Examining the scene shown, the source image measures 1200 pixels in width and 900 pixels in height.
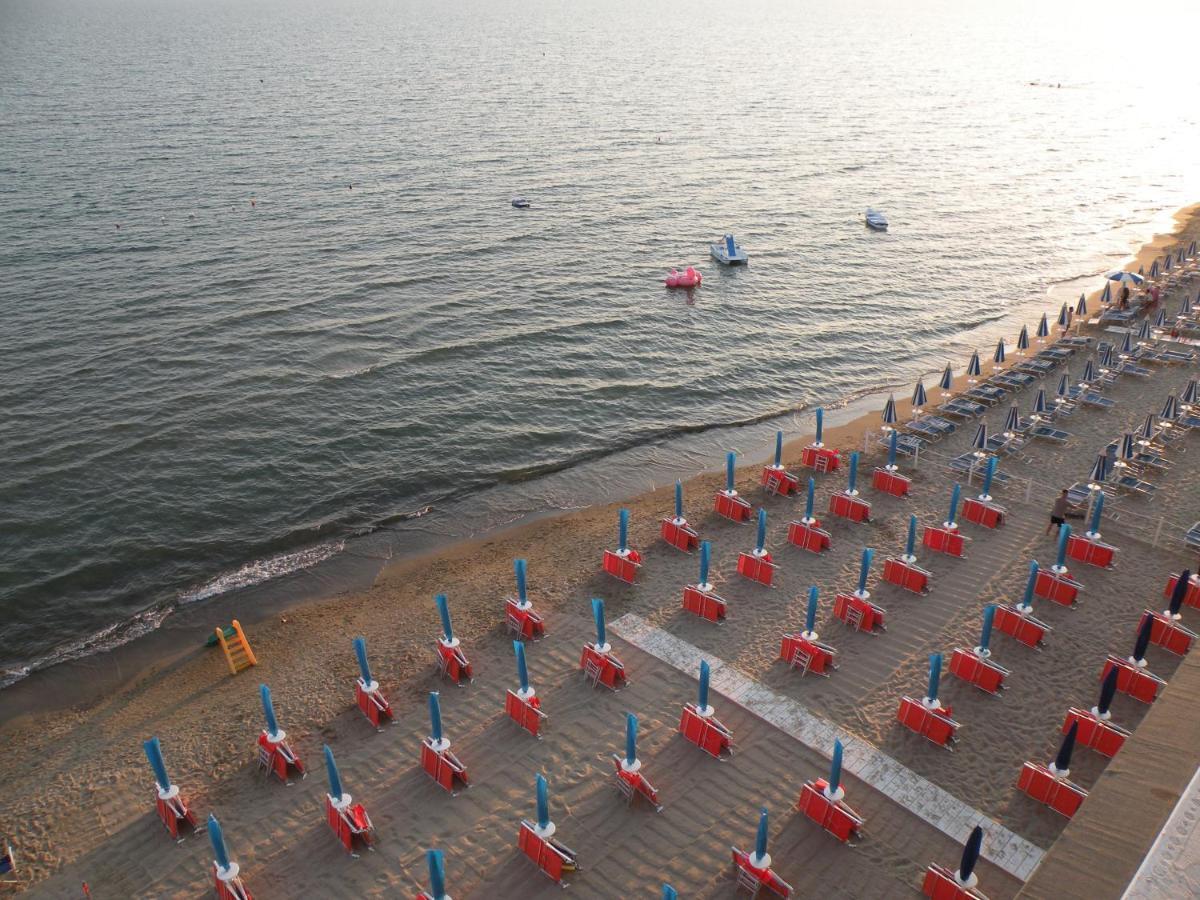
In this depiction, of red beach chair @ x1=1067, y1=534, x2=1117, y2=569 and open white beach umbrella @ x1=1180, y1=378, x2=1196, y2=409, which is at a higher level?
open white beach umbrella @ x1=1180, y1=378, x2=1196, y2=409

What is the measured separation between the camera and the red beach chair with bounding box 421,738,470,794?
2022 cm

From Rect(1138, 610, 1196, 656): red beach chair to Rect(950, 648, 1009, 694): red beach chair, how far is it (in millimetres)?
4511

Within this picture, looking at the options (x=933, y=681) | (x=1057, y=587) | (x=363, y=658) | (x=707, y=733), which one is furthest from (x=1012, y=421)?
(x=363, y=658)

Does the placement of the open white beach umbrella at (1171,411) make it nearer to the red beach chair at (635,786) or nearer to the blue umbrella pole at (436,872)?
the red beach chair at (635,786)

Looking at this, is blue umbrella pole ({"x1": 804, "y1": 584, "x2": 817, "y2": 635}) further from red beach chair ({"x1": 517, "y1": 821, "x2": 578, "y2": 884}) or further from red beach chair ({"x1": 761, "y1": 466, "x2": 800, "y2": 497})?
red beach chair ({"x1": 761, "y1": 466, "x2": 800, "y2": 497})

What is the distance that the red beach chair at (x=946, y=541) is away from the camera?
28.0m

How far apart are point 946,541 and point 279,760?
2172 cm

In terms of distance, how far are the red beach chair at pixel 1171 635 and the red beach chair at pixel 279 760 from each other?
2306cm

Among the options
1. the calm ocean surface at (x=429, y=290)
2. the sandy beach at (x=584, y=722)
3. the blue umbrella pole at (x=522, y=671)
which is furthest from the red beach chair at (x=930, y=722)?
the calm ocean surface at (x=429, y=290)

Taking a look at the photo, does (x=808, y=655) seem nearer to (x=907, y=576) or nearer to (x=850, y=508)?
(x=907, y=576)

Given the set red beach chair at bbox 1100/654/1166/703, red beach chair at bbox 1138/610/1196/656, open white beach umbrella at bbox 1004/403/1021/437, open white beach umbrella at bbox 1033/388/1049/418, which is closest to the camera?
red beach chair at bbox 1100/654/1166/703

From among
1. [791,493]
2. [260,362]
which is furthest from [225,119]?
[791,493]

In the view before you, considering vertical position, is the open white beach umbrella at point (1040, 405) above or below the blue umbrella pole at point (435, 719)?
above

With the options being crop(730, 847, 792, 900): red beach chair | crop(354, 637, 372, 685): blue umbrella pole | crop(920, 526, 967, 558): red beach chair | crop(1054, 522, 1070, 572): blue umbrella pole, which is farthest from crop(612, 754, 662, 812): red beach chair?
crop(1054, 522, 1070, 572): blue umbrella pole
